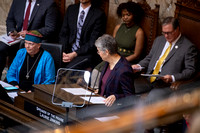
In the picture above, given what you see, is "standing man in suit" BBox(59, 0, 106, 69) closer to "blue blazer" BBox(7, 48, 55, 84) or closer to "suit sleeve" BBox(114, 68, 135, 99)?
"blue blazer" BBox(7, 48, 55, 84)

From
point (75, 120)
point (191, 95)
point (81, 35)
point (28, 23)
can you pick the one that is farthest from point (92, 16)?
point (191, 95)

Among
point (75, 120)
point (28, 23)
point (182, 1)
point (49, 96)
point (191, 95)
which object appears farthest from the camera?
point (28, 23)

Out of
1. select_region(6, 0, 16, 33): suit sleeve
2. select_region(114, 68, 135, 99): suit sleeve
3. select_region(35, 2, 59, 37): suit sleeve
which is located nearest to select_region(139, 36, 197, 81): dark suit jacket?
select_region(114, 68, 135, 99): suit sleeve

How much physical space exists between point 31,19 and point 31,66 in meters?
1.54

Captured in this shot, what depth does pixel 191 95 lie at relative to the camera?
37 cm

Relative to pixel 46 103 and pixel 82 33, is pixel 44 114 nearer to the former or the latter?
pixel 46 103

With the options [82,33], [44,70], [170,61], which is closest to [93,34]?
[82,33]

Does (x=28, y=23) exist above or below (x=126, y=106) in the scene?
above

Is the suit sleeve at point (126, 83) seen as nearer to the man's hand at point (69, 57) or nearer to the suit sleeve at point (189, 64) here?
the suit sleeve at point (189, 64)

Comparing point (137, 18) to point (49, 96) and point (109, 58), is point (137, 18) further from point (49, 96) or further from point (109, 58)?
point (49, 96)

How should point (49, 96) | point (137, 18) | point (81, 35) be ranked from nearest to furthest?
point (49, 96), point (137, 18), point (81, 35)

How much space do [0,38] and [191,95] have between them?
5191 millimetres

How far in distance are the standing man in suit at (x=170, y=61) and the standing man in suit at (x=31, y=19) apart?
190 cm

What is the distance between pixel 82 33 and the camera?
16.3 feet
